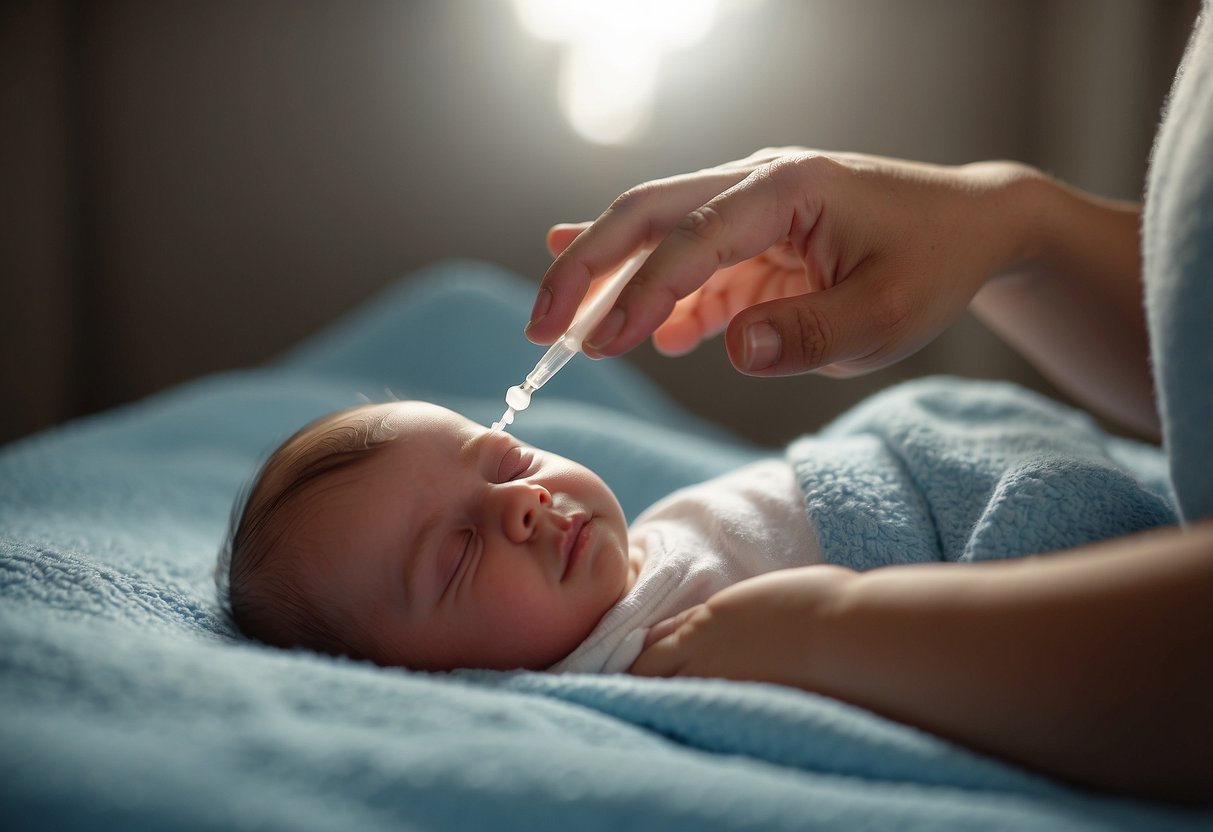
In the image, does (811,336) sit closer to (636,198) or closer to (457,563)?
(636,198)

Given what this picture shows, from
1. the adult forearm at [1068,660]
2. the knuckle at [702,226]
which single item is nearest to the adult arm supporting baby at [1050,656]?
the adult forearm at [1068,660]

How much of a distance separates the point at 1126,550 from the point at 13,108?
8.52ft

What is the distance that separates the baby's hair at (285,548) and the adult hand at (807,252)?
226 mm

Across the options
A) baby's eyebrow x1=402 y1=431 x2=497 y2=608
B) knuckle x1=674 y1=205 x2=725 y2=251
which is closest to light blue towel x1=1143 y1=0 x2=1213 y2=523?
knuckle x1=674 y1=205 x2=725 y2=251

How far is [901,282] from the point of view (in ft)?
2.75

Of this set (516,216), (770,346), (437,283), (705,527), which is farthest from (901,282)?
(516,216)

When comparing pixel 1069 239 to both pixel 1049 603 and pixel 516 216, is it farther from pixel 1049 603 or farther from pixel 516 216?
pixel 516 216

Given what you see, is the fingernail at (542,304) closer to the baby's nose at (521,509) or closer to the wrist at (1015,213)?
the baby's nose at (521,509)

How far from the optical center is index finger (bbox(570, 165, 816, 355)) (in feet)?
2.45

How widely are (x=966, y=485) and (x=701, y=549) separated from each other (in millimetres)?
257

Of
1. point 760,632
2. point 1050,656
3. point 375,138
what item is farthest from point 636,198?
point 375,138

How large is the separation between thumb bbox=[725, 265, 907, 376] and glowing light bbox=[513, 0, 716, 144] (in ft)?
5.99

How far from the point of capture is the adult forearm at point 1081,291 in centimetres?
105

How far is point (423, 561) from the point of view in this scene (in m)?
0.84
